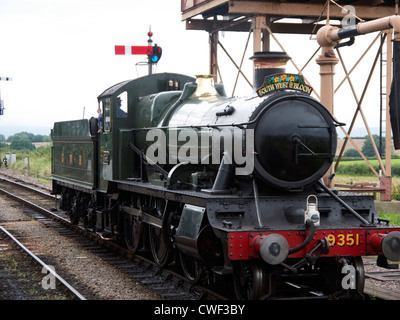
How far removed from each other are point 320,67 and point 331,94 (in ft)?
2.20

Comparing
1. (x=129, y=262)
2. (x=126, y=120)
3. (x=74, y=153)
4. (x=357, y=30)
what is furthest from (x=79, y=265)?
(x=357, y=30)

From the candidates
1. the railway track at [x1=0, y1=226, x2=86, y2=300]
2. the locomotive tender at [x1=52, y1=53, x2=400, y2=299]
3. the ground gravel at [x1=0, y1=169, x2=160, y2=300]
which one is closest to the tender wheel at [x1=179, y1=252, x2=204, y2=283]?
the locomotive tender at [x1=52, y1=53, x2=400, y2=299]

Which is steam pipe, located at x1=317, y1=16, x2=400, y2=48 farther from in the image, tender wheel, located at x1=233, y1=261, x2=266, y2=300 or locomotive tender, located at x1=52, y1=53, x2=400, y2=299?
tender wheel, located at x1=233, y1=261, x2=266, y2=300

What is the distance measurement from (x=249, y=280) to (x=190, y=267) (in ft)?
6.30

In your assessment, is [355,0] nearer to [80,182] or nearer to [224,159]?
[80,182]

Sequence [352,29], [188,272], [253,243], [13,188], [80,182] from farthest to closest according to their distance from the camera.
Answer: [13,188]
[80,182]
[352,29]
[188,272]
[253,243]

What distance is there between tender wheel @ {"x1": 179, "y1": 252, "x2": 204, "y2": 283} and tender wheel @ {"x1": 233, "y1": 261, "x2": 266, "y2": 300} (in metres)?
1.11

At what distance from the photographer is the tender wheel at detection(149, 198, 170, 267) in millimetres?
10021

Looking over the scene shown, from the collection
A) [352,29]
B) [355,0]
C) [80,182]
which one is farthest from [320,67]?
[80,182]

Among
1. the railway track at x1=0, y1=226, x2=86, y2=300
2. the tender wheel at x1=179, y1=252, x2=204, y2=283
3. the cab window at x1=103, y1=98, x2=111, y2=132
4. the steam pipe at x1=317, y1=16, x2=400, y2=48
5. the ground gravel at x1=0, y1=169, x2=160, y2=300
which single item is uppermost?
the steam pipe at x1=317, y1=16, x2=400, y2=48

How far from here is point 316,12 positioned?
15773 millimetres

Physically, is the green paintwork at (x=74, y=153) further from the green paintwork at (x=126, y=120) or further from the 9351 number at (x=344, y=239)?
the 9351 number at (x=344, y=239)

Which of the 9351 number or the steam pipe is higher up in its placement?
the steam pipe

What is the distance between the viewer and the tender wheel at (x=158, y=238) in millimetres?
10021
